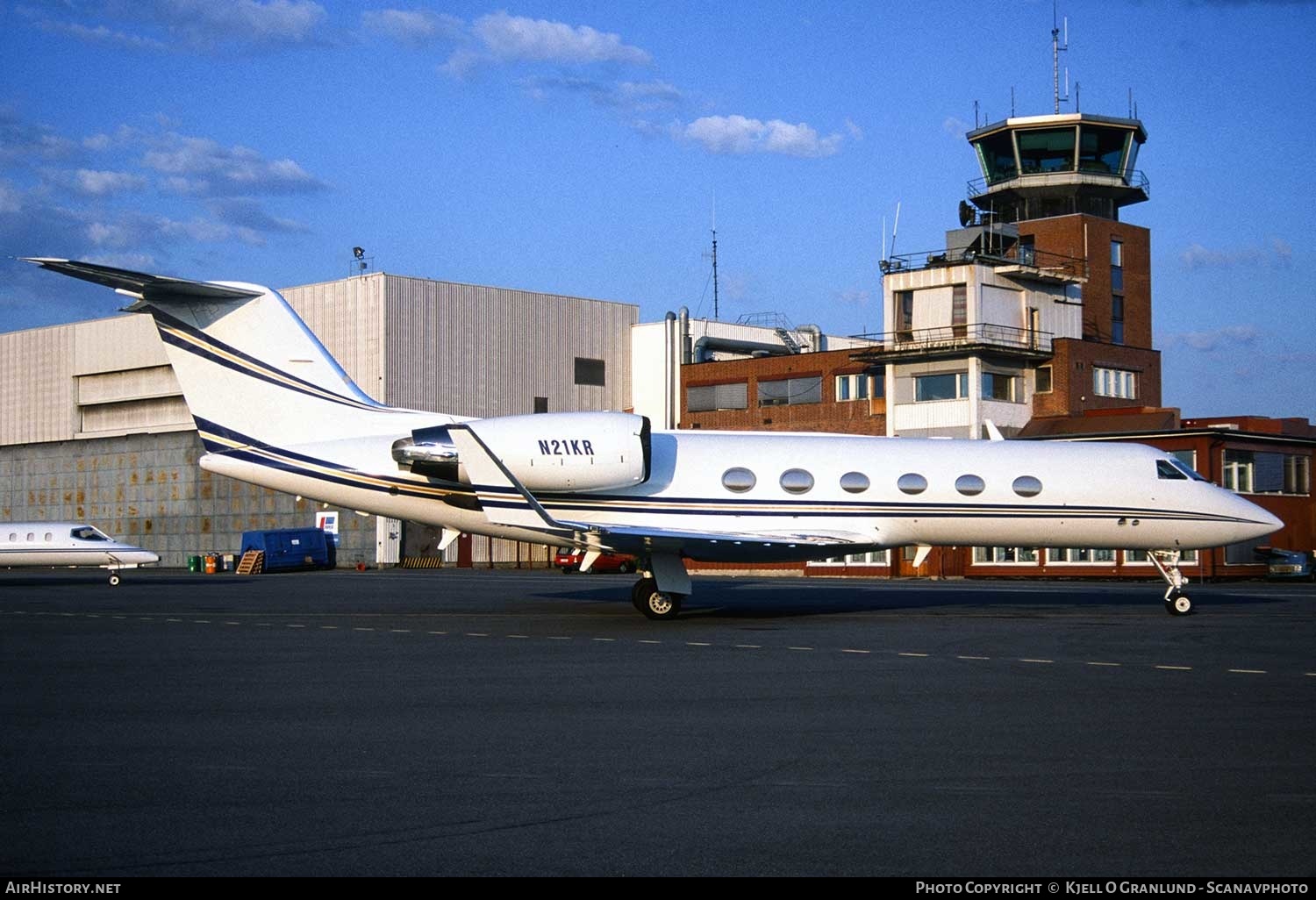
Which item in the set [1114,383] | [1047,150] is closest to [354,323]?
[1047,150]

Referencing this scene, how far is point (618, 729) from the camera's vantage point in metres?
10.3

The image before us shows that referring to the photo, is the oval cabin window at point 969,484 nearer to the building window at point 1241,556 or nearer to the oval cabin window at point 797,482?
the oval cabin window at point 797,482

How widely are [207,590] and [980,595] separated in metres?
20.8

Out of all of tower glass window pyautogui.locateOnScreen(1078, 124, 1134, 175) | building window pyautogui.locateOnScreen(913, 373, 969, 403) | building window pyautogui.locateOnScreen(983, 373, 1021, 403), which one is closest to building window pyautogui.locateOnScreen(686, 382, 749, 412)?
building window pyautogui.locateOnScreen(913, 373, 969, 403)

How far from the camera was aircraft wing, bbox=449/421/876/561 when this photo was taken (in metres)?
21.2

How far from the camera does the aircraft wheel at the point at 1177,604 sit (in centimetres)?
2370

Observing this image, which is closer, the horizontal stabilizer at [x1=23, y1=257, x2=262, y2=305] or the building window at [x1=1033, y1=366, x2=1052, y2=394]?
the horizontal stabilizer at [x1=23, y1=257, x2=262, y2=305]

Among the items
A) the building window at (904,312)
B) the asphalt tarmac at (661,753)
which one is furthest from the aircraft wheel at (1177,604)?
the building window at (904,312)

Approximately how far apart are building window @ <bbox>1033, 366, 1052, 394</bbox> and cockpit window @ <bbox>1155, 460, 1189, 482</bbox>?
32.3 metres

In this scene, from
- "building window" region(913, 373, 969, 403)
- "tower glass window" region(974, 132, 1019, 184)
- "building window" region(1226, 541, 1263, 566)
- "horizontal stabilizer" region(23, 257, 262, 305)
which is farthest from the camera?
"tower glass window" region(974, 132, 1019, 184)

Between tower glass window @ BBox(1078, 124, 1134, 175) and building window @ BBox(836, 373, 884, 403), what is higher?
tower glass window @ BBox(1078, 124, 1134, 175)

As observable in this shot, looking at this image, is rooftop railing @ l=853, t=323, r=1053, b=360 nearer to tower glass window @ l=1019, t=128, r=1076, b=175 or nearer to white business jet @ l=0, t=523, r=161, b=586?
tower glass window @ l=1019, t=128, r=1076, b=175
